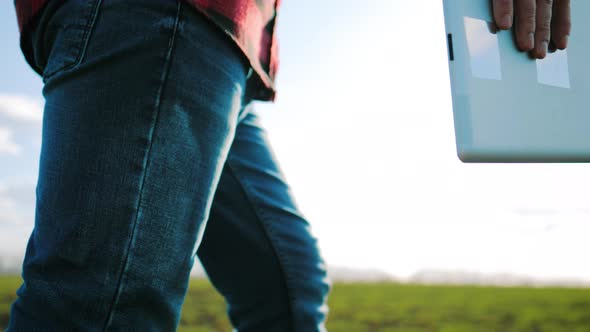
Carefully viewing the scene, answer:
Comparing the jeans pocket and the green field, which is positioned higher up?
the jeans pocket

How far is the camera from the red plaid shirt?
639 millimetres

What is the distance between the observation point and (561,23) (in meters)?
0.96

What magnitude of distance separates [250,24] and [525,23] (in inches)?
21.5

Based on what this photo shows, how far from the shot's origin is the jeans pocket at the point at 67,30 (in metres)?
0.59

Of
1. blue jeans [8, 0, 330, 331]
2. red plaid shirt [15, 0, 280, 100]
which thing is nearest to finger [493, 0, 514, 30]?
red plaid shirt [15, 0, 280, 100]

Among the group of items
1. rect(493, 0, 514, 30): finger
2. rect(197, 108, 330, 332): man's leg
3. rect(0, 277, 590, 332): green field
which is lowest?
rect(0, 277, 590, 332): green field

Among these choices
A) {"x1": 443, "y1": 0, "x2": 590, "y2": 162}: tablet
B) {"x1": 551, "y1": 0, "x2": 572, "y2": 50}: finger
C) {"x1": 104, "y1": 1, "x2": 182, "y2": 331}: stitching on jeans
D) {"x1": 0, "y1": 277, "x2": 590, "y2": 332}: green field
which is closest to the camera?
{"x1": 104, "y1": 1, "x2": 182, "y2": 331}: stitching on jeans

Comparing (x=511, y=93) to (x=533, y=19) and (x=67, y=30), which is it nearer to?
(x=533, y=19)

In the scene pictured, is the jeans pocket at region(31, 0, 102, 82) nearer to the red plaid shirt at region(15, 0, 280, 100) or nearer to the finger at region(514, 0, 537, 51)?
the red plaid shirt at region(15, 0, 280, 100)

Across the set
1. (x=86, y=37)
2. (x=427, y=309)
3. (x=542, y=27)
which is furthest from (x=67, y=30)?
(x=427, y=309)

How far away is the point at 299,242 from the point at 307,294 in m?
0.11

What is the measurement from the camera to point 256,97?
825 mm

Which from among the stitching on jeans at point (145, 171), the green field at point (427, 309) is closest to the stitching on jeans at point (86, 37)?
the stitching on jeans at point (145, 171)

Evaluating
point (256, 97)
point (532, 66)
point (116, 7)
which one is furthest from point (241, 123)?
point (532, 66)
